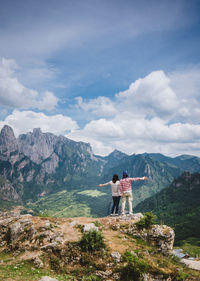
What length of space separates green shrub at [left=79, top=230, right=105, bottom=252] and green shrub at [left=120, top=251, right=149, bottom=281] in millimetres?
2462

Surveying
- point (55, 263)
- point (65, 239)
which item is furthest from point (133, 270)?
point (65, 239)

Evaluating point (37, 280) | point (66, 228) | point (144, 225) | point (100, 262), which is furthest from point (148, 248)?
point (37, 280)

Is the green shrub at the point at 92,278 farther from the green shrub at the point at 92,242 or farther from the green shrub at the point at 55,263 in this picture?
the green shrub at the point at 55,263

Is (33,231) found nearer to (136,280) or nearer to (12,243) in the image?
(12,243)

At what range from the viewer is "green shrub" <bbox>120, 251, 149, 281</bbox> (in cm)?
1088

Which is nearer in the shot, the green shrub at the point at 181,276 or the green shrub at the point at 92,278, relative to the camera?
the green shrub at the point at 92,278

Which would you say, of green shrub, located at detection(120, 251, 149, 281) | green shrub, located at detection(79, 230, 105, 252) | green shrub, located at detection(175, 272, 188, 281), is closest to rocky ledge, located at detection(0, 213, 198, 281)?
green shrub, located at detection(120, 251, 149, 281)

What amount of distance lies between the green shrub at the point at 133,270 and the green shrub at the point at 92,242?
246cm

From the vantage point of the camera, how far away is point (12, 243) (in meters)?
15.4

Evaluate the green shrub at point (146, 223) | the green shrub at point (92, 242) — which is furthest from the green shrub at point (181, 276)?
the green shrub at point (92, 242)

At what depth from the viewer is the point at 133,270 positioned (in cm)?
1098

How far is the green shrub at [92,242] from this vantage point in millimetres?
12969

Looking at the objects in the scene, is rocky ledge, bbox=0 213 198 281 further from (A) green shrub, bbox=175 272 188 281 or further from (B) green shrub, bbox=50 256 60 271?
(A) green shrub, bbox=175 272 188 281

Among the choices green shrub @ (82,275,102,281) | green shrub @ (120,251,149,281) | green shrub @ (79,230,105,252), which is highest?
green shrub @ (79,230,105,252)
